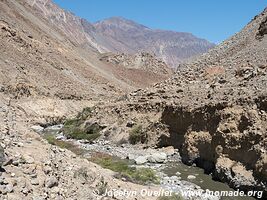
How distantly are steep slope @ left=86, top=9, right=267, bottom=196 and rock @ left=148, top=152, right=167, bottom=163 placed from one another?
0.98 m

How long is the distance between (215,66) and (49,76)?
28773 millimetres

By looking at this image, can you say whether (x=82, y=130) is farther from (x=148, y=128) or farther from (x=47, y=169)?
(x=47, y=169)

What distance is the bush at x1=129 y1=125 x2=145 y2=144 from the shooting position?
26.6 meters

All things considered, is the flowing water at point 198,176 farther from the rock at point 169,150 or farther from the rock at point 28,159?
the rock at point 28,159

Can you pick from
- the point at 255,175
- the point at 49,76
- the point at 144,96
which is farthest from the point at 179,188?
the point at 49,76

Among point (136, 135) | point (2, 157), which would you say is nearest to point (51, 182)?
point (2, 157)

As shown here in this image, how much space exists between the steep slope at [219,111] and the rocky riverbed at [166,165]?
561 mm

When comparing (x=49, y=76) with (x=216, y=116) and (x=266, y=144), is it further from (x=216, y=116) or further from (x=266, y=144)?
(x=266, y=144)

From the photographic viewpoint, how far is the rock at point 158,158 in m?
22.1

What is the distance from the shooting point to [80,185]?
11805mm

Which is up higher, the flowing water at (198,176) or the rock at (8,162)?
the flowing water at (198,176)

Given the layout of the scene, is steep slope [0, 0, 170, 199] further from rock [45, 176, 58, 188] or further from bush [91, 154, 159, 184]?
bush [91, 154, 159, 184]

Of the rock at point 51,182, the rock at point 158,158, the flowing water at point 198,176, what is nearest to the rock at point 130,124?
the rock at point 158,158

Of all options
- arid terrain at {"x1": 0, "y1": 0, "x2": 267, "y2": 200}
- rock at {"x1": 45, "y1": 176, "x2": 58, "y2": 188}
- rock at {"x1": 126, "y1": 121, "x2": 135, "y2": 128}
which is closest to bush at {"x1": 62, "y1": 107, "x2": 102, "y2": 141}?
arid terrain at {"x1": 0, "y1": 0, "x2": 267, "y2": 200}
